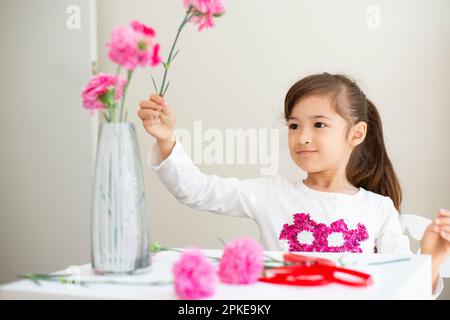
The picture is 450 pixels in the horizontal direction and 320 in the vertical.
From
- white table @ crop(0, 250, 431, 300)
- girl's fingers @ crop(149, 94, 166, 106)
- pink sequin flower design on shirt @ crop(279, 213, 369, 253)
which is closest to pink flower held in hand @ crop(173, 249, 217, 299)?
white table @ crop(0, 250, 431, 300)

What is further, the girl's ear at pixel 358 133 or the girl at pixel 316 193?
the girl's ear at pixel 358 133

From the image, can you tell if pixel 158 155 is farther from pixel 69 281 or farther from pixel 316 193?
pixel 69 281

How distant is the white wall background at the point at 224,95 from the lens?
2133 millimetres

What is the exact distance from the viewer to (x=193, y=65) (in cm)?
229

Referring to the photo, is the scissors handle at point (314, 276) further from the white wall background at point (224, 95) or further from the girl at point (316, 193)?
the white wall background at point (224, 95)

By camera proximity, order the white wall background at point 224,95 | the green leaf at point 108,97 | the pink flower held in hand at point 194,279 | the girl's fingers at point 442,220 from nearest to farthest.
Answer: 1. the pink flower held in hand at point 194,279
2. the green leaf at point 108,97
3. the girl's fingers at point 442,220
4. the white wall background at point 224,95

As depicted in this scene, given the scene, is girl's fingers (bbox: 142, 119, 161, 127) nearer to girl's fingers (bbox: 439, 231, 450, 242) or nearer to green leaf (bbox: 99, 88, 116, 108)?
green leaf (bbox: 99, 88, 116, 108)

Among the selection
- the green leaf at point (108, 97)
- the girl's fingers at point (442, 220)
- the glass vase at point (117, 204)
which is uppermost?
the green leaf at point (108, 97)

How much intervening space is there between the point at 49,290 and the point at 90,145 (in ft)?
5.29

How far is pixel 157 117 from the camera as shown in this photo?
1.22 metres

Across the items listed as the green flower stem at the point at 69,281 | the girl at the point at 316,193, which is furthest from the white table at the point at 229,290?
the girl at the point at 316,193

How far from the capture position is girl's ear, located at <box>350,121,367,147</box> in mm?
1588

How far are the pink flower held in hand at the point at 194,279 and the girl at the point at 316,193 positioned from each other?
66cm

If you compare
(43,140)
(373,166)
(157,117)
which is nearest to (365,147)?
(373,166)
